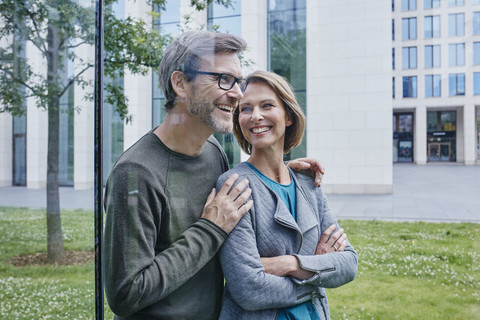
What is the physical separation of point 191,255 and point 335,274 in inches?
19.1

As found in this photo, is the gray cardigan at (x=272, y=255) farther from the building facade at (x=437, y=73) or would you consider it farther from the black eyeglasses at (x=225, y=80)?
the building facade at (x=437, y=73)

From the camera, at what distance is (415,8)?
227 cm

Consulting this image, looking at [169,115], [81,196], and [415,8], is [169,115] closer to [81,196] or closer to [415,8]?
[81,196]

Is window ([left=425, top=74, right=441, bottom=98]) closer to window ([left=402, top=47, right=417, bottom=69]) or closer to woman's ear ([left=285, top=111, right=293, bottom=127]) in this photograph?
window ([left=402, top=47, right=417, bottom=69])

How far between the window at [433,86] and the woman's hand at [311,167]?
123 cm

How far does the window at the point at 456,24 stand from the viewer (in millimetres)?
2201

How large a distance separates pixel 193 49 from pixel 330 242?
84cm

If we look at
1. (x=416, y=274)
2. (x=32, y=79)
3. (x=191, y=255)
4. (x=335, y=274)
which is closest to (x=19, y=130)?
(x=32, y=79)

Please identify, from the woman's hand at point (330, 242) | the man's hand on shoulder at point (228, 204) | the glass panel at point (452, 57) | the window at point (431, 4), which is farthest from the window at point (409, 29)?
the man's hand on shoulder at point (228, 204)

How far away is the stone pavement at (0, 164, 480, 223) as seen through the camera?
6.89ft

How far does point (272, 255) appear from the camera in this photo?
1295 millimetres

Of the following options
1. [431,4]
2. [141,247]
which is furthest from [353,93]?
[141,247]

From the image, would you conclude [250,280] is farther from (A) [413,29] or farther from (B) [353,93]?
(A) [413,29]

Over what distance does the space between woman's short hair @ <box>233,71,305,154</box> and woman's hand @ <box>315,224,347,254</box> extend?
0.37 metres
